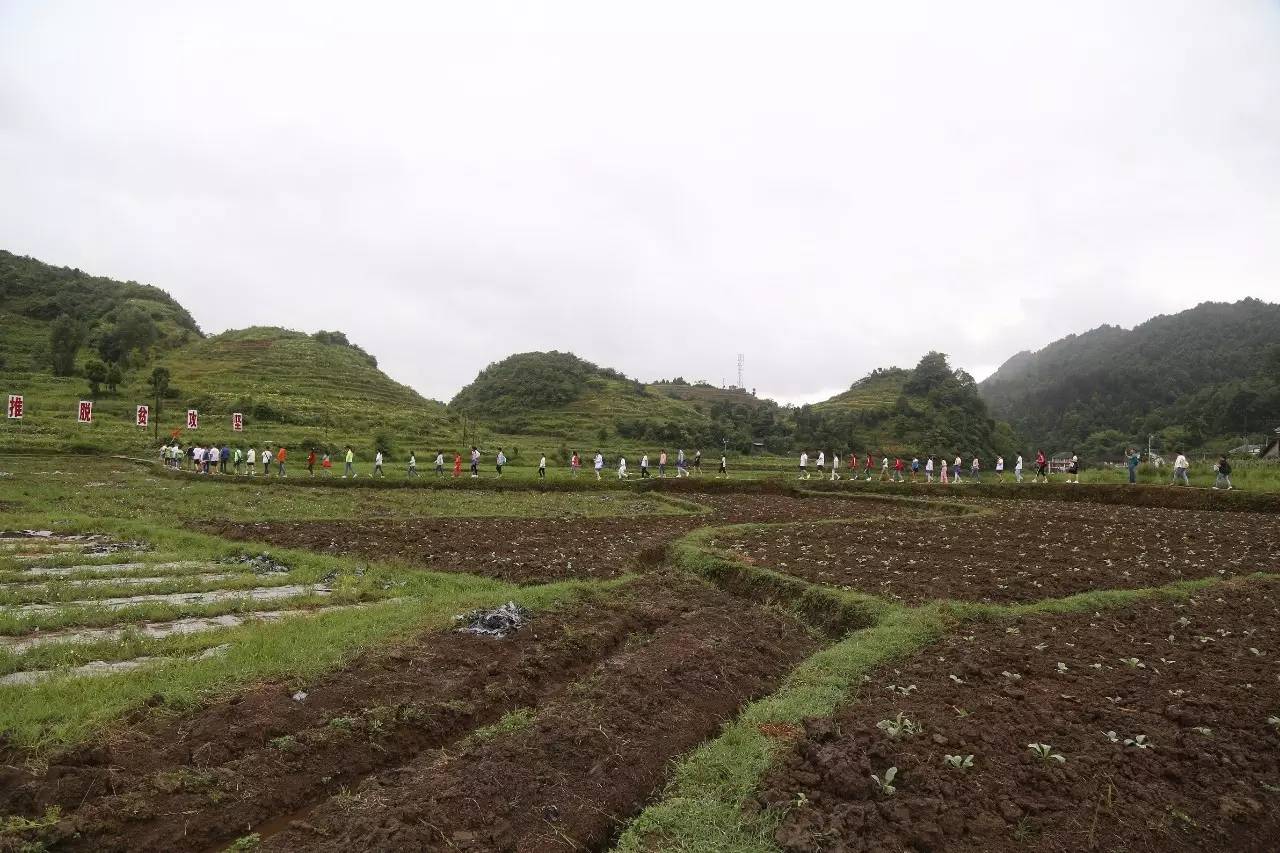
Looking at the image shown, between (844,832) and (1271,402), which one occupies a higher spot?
(1271,402)

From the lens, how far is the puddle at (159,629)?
8938 millimetres

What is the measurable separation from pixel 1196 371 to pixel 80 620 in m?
149

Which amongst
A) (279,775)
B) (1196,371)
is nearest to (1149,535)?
(279,775)

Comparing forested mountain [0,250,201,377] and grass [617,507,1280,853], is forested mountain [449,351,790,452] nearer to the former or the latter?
forested mountain [0,250,201,377]

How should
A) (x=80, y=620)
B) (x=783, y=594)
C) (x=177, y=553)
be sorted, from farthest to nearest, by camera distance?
(x=177, y=553)
(x=783, y=594)
(x=80, y=620)

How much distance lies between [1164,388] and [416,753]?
142 metres

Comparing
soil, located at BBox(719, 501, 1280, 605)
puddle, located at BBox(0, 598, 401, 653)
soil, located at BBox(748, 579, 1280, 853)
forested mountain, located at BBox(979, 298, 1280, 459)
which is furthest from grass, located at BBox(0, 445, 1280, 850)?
forested mountain, located at BBox(979, 298, 1280, 459)

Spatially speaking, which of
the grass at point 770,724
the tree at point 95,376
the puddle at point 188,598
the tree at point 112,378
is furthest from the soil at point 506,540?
the tree at point 112,378

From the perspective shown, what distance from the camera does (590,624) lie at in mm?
10344

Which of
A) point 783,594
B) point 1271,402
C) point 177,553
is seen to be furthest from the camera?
point 1271,402

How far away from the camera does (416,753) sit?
6789 millimetres

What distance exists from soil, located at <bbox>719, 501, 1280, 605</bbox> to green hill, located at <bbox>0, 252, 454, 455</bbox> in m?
47.2

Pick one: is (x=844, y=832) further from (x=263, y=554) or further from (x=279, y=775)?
(x=263, y=554)

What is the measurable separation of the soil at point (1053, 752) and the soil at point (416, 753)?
1.60 meters
